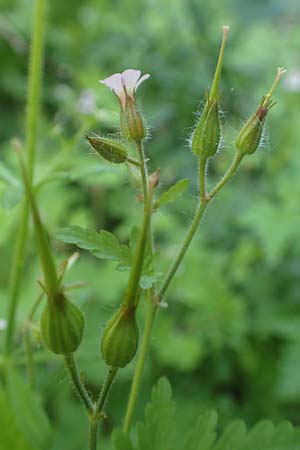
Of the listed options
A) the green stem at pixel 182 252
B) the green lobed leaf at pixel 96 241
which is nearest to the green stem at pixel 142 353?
the green stem at pixel 182 252

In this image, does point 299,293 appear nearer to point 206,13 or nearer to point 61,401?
point 61,401

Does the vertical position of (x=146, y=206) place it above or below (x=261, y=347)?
above

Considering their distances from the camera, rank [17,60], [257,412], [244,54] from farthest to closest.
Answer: [17,60]
[244,54]
[257,412]

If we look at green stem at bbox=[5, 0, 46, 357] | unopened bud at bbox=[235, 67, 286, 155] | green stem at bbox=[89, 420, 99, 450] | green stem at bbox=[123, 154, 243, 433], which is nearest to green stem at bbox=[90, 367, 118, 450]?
green stem at bbox=[89, 420, 99, 450]

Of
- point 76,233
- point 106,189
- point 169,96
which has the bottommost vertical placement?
point 76,233

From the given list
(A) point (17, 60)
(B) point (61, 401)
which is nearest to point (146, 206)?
(B) point (61, 401)

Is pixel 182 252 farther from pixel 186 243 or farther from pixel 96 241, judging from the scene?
pixel 96 241

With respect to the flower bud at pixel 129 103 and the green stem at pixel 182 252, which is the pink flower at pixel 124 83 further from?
the green stem at pixel 182 252

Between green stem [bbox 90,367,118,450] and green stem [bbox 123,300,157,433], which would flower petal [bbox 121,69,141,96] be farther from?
green stem [bbox 90,367,118,450]
